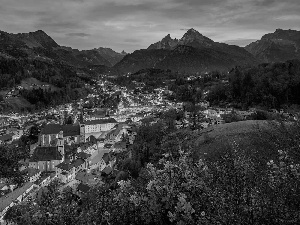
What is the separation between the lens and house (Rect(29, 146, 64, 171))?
43.3 m

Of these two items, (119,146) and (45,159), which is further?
(119,146)

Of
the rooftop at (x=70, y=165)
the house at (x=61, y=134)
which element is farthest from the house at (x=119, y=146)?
the house at (x=61, y=134)

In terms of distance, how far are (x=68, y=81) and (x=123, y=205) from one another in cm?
16795

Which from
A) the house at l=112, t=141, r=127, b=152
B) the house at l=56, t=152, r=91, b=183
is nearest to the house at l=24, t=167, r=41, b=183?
the house at l=56, t=152, r=91, b=183

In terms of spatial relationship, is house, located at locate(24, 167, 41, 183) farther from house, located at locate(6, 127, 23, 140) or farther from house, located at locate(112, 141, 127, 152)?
house, located at locate(6, 127, 23, 140)

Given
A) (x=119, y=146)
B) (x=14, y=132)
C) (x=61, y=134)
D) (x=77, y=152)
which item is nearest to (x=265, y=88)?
(x=119, y=146)

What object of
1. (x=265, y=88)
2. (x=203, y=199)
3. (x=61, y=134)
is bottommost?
(x=61, y=134)

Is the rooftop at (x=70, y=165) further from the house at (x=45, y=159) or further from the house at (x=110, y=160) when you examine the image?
the house at (x=45, y=159)

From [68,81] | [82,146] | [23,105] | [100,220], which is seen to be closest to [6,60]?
[68,81]

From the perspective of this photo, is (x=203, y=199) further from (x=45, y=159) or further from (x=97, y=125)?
(x=97, y=125)

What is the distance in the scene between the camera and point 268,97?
63.4 metres

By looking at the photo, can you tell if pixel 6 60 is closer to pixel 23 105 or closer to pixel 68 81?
pixel 68 81

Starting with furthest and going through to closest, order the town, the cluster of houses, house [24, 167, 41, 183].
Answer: house [24, 167, 41, 183], the cluster of houses, the town

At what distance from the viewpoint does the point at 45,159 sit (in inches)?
1715
